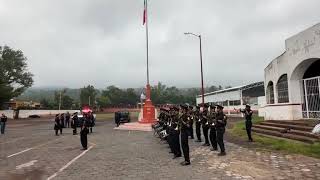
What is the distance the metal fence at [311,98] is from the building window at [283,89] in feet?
7.51

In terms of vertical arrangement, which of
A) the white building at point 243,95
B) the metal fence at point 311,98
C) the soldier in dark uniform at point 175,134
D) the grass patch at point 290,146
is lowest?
the grass patch at point 290,146

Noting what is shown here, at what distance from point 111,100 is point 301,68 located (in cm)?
12558

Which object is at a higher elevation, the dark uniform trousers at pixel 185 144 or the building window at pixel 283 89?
the building window at pixel 283 89

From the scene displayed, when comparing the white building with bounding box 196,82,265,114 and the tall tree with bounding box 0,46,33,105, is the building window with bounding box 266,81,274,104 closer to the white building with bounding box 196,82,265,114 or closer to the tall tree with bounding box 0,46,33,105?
the white building with bounding box 196,82,265,114

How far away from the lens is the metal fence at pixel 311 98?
1944 cm

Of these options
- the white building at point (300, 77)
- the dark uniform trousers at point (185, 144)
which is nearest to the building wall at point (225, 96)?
the white building at point (300, 77)

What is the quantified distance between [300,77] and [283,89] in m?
2.96

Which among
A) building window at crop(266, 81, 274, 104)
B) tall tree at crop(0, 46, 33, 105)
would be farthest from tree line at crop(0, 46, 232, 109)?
building window at crop(266, 81, 274, 104)

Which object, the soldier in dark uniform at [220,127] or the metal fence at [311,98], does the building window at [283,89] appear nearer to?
the metal fence at [311,98]

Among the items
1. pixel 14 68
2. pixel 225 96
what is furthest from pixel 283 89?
pixel 14 68

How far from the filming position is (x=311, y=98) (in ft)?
66.3

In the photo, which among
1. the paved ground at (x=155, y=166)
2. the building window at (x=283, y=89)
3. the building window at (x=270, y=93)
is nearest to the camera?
the paved ground at (x=155, y=166)

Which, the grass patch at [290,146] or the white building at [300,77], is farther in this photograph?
the white building at [300,77]

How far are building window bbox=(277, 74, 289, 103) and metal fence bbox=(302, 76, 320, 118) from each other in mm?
2288
